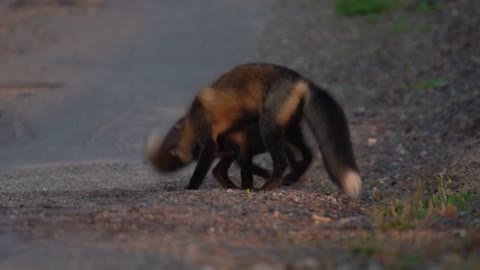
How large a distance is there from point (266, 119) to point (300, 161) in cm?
82

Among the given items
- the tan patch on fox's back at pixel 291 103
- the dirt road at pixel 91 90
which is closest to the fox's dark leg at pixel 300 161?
the tan patch on fox's back at pixel 291 103

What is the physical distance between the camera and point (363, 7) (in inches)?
665

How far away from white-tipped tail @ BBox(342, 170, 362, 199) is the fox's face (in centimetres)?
186

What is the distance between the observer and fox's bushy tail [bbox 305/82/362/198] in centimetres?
690

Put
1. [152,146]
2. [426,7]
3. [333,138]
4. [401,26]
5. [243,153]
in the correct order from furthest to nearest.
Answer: [426,7] → [401,26] → [152,146] → [243,153] → [333,138]

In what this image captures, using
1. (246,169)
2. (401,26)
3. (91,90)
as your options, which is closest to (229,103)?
(246,169)

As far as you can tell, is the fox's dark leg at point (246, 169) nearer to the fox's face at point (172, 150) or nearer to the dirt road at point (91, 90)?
the fox's face at point (172, 150)

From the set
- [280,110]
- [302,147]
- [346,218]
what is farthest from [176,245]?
[302,147]

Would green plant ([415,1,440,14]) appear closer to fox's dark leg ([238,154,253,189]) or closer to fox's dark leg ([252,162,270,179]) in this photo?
fox's dark leg ([252,162,270,179])

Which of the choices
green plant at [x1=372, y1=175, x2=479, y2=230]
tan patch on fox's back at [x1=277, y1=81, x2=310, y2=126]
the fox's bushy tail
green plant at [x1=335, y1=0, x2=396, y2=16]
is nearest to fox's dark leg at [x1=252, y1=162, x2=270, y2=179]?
tan patch on fox's back at [x1=277, y1=81, x2=310, y2=126]

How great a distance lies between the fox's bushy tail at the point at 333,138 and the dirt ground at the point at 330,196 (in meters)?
0.21

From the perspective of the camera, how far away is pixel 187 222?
5898mm

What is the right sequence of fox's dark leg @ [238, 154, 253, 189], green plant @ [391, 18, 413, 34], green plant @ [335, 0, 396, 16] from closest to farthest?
fox's dark leg @ [238, 154, 253, 189] → green plant @ [391, 18, 413, 34] → green plant @ [335, 0, 396, 16]

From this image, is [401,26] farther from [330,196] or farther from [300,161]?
[330,196]
